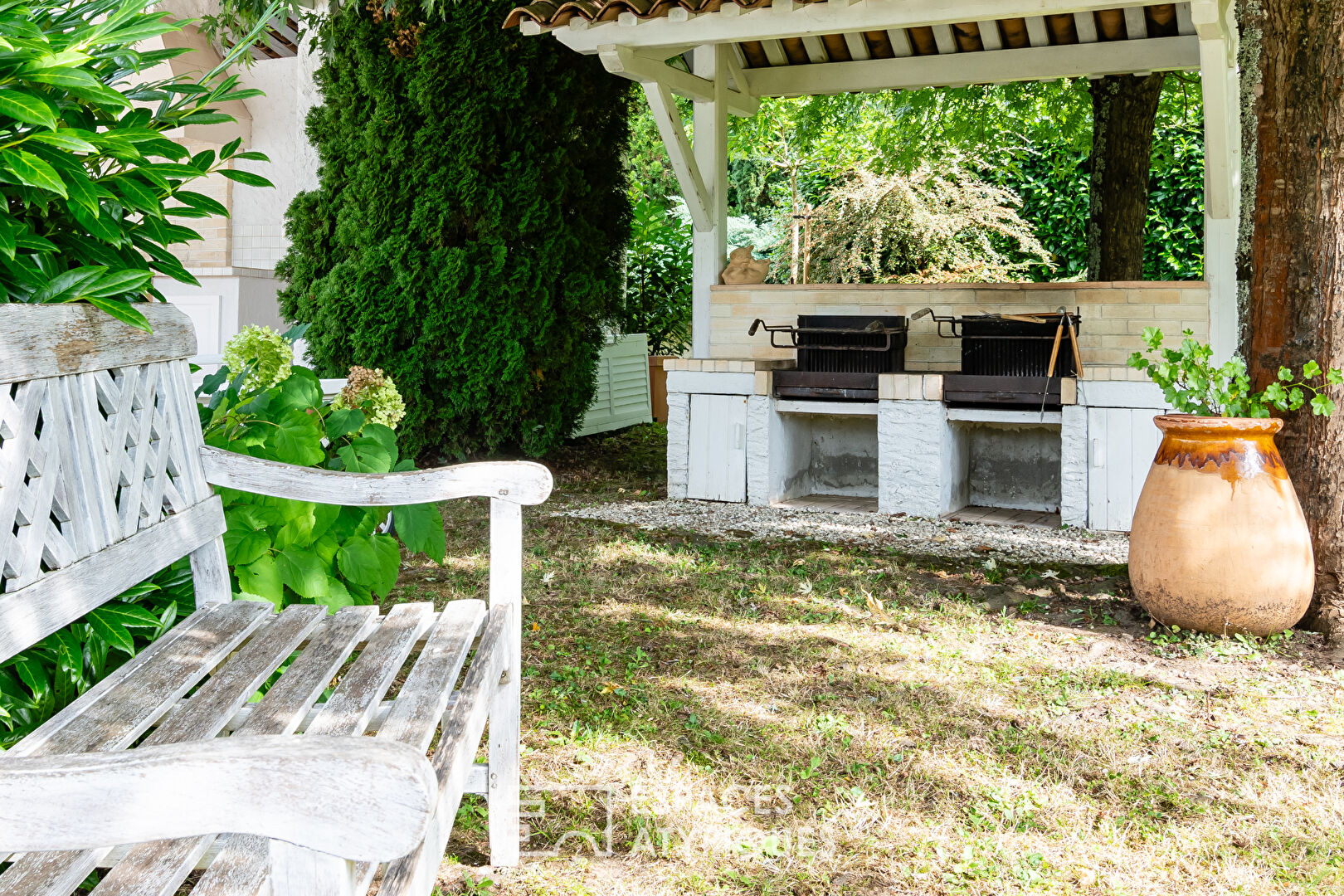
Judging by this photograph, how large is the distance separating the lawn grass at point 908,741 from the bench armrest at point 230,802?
1.19 meters

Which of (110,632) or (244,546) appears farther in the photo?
(244,546)

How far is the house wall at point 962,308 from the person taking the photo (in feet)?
18.3

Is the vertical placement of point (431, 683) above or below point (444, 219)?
below

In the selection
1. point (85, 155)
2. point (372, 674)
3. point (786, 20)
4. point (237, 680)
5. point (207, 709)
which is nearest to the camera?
point (207, 709)

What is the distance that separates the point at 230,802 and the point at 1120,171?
23.9ft

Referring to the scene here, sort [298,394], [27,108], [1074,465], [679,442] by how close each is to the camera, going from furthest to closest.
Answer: [679,442]
[1074,465]
[298,394]
[27,108]

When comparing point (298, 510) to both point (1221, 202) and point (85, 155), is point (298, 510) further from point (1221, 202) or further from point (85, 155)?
point (1221, 202)

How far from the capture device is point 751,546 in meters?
4.96

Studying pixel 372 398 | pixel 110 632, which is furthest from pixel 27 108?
pixel 372 398

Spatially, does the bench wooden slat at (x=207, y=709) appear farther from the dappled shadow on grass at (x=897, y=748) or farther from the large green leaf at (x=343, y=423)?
the large green leaf at (x=343, y=423)

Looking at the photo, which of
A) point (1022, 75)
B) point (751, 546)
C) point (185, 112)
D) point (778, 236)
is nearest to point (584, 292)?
point (751, 546)

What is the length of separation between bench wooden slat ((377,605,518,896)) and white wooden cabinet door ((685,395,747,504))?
3.95m

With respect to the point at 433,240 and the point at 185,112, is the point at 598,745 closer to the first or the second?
the point at 185,112

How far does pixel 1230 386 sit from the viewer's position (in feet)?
11.4
